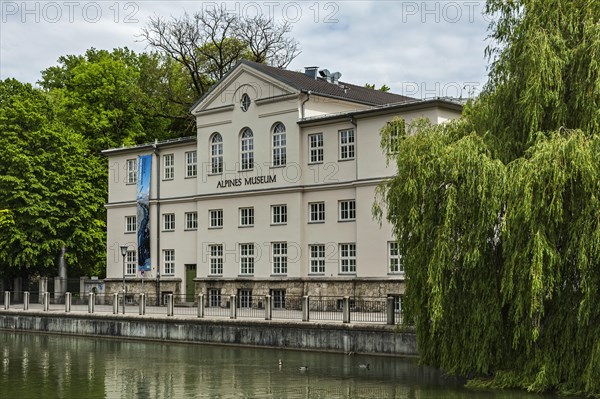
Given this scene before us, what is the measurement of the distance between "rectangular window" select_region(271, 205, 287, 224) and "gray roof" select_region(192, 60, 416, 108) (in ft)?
18.7

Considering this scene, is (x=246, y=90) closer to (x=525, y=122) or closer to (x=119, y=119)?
(x=119, y=119)

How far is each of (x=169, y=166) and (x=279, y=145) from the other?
8.71 metres

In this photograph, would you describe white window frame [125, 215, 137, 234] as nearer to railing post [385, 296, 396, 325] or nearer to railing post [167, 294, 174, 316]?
railing post [167, 294, 174, 316]

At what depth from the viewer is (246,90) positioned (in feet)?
152

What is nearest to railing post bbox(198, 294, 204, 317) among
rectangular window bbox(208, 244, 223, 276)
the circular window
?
rectangular window bbox(208, 244, 223, 276)

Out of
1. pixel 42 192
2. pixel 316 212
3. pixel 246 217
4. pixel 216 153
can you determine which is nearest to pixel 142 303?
pixel 246 217

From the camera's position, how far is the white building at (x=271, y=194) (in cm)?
4050

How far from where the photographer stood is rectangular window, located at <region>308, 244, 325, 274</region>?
1677 inches

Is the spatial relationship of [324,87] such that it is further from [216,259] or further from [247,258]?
[216,259]

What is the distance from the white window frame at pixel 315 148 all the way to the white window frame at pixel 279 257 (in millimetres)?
4187

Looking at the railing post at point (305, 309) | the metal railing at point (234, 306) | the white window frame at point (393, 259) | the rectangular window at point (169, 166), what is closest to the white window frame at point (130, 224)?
the rectangular window at point (169, 166)

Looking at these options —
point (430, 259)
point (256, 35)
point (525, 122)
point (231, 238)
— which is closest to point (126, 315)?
point (231, 238)

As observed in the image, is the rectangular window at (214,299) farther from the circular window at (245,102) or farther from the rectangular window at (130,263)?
the circular window at (245,102)

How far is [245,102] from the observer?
46.2m
